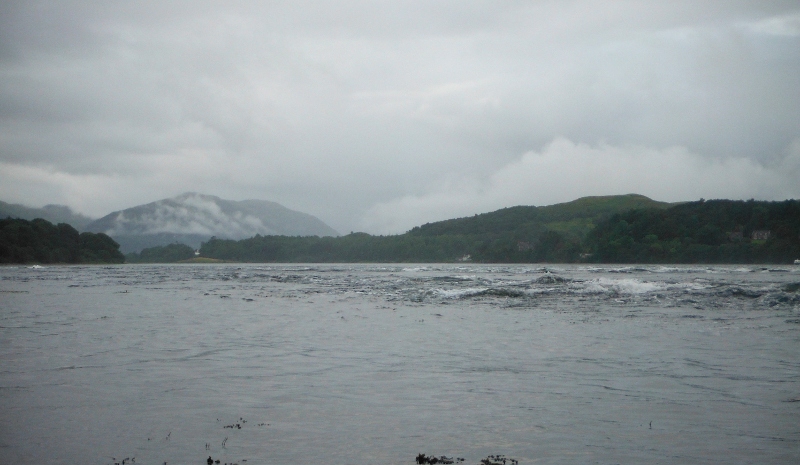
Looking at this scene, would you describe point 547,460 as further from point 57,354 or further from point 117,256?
point 117,256

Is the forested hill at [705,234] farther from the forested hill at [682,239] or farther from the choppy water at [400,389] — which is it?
the choppy water at [400,389]

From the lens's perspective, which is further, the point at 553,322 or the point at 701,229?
the point at 701,229

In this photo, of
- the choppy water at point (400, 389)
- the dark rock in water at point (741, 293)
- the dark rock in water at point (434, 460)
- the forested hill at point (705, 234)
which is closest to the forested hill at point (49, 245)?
the forested hill at point (705, 234)

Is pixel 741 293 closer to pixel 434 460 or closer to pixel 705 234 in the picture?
pixel 434 460

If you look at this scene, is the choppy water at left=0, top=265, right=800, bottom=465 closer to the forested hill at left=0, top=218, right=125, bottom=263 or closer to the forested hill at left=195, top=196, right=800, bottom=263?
the forested hill at left=195, top=196, right=800, bottom=263

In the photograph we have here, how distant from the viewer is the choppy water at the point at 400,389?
654cm

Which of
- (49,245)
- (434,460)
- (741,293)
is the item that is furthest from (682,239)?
(434,460)

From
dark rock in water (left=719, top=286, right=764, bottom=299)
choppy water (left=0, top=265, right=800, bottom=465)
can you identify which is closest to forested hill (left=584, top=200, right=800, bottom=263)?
dark rock in water (left=719, top=286, right=764, bottom=299)

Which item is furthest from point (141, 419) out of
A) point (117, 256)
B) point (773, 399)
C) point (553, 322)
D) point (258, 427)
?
point (117, 256)

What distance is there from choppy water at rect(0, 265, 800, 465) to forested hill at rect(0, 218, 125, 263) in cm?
11634

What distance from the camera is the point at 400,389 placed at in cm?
923

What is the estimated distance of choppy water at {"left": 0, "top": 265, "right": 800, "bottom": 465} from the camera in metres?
6.54

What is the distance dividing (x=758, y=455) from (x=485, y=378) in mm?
4402

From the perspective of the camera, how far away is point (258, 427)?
23.7ft
